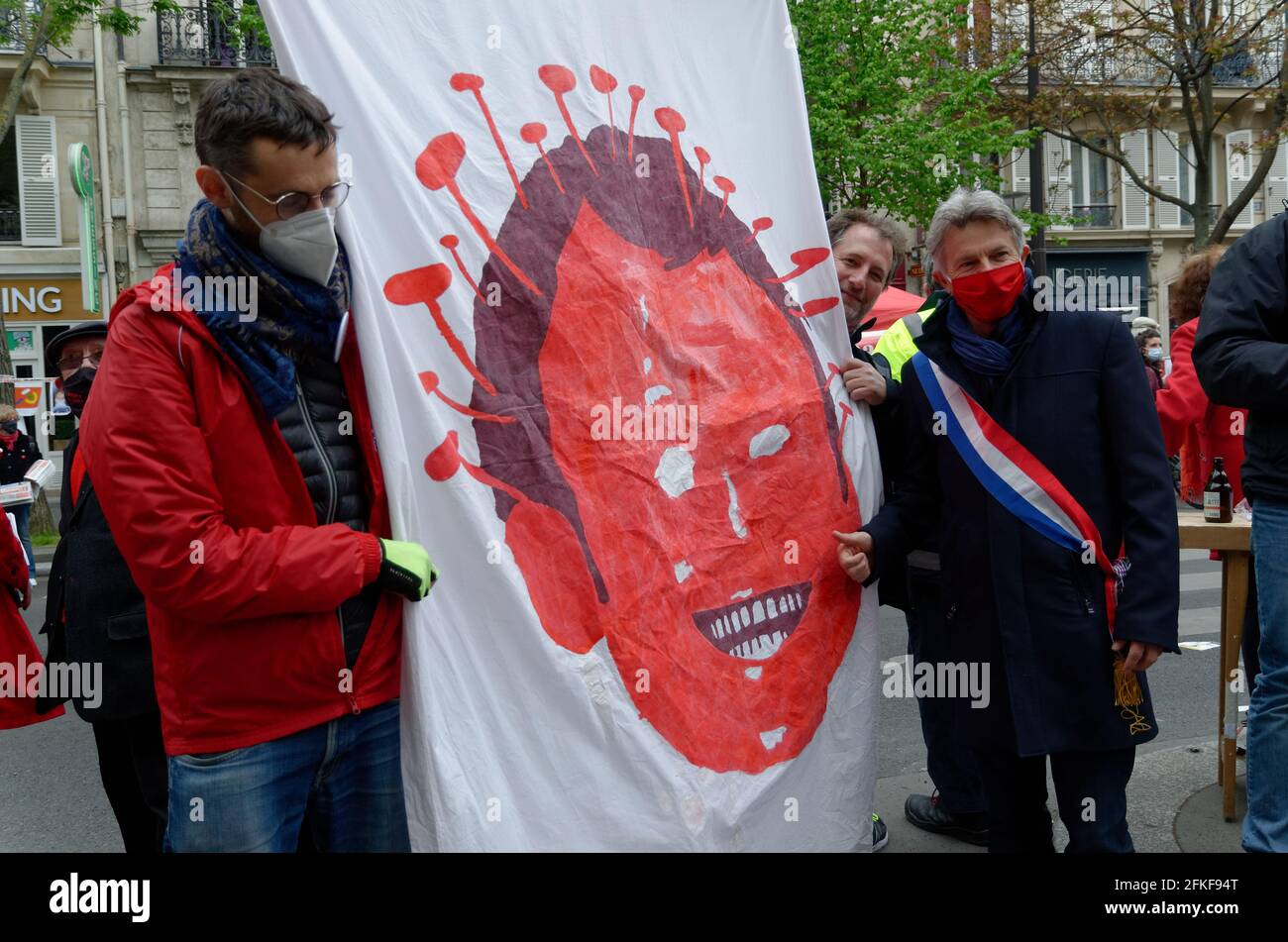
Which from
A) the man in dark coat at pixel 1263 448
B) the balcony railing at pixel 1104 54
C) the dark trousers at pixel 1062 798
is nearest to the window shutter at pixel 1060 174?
the balcony railing at pixel 1104 54

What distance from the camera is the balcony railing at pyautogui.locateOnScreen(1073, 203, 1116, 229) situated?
88.7 ft

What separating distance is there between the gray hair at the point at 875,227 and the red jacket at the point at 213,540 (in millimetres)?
2056

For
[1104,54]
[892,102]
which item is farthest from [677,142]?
[892,102]

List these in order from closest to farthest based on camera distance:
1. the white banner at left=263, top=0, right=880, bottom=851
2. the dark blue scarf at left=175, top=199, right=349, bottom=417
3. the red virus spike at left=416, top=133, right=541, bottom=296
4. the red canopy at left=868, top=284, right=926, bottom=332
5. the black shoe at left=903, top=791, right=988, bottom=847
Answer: the dark blue scarf at left=175, top=199, right=349, bottom=417, the white banner at left=263, top=0, right=880, bottom=851, the red virus spike at left=416, top=133, right=541, bottom=296, the black shoe at left=903, top=791, right=988, bottom=847, the red canopy at left=868, top=284, right=926, bottom=332

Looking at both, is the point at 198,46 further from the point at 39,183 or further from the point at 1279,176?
the point at 1279,176

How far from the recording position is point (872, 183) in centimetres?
1844

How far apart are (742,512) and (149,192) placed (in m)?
20.7

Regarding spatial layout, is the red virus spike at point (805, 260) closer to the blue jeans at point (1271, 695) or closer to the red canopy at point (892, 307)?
the blue jeans at point (1271, 695)

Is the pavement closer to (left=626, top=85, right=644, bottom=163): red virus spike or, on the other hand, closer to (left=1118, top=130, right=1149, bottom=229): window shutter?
(left=626, top=85, right=644, bottom=163): red virus spike

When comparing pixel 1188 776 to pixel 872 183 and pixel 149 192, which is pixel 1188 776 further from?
pixel 149 192

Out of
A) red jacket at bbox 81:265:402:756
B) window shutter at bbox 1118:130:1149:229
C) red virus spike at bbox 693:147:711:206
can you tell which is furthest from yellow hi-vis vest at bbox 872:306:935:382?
window shutter at bbox 1118:130:1149:229

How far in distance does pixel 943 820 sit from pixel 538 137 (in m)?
2.59
